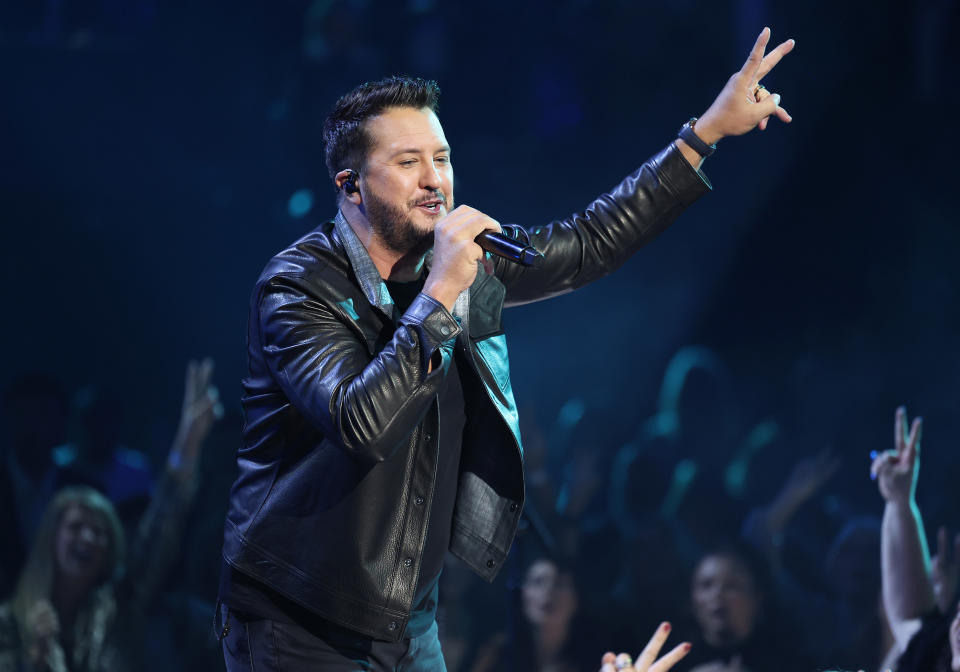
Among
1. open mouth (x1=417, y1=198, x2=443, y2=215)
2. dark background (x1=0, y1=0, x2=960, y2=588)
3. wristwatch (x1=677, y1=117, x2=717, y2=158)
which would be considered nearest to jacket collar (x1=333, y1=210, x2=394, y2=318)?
open mouth (x1=417, y1=198, x2=443, y2=215)

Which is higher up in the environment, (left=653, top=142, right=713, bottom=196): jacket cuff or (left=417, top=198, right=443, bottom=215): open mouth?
(left=417, top=198, right=443, bottom=215): open mouth

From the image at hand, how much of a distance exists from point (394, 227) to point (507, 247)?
277 millimetres

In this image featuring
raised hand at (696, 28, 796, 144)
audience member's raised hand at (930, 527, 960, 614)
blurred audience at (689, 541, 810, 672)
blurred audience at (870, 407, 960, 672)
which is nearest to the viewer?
raised hand at (696, 28, 796, 144)

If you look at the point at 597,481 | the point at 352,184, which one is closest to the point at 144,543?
the point at 597,481

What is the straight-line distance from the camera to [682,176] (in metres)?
1.80

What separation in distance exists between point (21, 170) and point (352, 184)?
2953 mm

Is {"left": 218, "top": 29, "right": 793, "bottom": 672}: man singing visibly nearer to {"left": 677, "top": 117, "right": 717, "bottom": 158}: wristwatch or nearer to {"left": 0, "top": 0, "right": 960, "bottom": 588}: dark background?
{"left": 677, "top": 117, "right": 717, "bottom": 158}: wristwatch

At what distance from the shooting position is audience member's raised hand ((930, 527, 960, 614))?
354 centimetres

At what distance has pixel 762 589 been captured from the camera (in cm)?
387

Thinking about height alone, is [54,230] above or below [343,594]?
above

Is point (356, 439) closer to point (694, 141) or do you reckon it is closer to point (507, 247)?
point (507, 247)

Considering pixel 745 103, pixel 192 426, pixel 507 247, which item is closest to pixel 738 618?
pixel 192 426

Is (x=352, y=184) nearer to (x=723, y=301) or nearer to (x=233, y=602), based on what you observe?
(x=233, y=602)

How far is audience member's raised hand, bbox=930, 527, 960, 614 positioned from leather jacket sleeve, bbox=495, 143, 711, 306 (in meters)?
2.41
